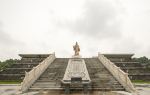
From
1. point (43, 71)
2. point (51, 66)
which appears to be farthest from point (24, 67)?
point (43, 71)

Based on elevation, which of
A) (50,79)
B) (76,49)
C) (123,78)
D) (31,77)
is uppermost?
(76,49)

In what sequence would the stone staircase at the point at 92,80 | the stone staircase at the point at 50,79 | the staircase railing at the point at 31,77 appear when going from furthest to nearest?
1. the stone staircase at the point at 50,79
2. the stone staircase at the point at 92,80
3. the staircase railing at the point at 31,77

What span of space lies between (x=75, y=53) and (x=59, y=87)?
72.8 ft

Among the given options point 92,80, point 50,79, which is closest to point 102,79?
point 92,80

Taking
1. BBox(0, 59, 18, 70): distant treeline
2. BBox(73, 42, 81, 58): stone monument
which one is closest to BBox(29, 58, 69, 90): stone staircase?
BBox(73, 42, 81, 58): stone monument

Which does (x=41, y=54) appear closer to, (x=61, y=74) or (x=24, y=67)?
(x=24, y=67)

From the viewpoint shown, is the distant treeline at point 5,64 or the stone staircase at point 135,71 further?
the distant treeline at point 5,64

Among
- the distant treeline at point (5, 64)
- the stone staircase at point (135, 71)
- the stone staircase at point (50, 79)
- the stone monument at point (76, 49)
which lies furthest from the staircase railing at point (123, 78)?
the distant treeline at point (5, 64)

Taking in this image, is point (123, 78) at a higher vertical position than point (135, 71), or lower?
lower

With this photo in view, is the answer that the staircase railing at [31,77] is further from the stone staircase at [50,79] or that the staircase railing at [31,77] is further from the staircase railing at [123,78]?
the staircase railing at [123,78]

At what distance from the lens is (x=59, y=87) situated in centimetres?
2547

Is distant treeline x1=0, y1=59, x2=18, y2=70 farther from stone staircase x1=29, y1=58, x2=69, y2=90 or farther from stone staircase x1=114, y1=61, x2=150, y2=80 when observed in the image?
stone staircase x1=114, y1=61, x2=150, y2=80

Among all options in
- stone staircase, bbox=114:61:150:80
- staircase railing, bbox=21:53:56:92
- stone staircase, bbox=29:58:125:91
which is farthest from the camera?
stone staircase, bbox=114:61:150:80

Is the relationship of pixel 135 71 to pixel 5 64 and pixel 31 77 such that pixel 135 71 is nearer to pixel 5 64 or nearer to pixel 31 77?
pixel 31 77
